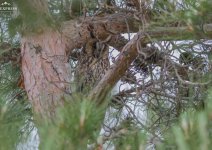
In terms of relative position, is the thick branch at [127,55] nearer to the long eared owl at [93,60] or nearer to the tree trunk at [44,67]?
the tree trunk at [44,67]

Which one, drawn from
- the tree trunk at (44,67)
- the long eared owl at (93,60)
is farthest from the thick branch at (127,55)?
the long eared owl at (93,60)

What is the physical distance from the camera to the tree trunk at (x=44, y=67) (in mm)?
1903

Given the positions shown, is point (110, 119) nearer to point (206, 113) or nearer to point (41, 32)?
point (41, 32)

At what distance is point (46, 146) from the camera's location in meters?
0.83

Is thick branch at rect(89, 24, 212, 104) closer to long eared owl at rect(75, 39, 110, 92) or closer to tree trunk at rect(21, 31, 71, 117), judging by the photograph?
tree trunk at rect(21, 31, 71, 117)

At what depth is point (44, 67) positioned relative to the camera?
1974mm

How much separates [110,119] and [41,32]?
0.57 metres

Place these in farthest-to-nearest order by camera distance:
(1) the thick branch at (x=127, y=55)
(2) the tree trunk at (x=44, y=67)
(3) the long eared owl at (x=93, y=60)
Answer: (3) the long eared owl at (x=93, y=60) → (2) the tree trunk at (x=44, y=67) → (1) the thick branch at (x=127, y=55)

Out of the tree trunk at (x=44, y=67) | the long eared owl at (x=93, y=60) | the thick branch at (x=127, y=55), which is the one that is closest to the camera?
the thick branch at (x=127, y=55)

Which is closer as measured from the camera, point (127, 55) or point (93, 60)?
point (127, 55)

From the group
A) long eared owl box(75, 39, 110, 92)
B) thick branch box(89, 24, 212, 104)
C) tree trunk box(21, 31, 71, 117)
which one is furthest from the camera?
long eared owl box(75, 39, 110, 92)

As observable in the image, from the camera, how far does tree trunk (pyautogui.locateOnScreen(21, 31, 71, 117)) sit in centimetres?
190

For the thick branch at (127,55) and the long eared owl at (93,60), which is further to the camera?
the long eared owl at (93,60)

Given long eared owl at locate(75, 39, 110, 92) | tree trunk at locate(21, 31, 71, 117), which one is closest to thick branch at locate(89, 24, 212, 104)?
tree trunk at locate(21, 31, 71, 117)
